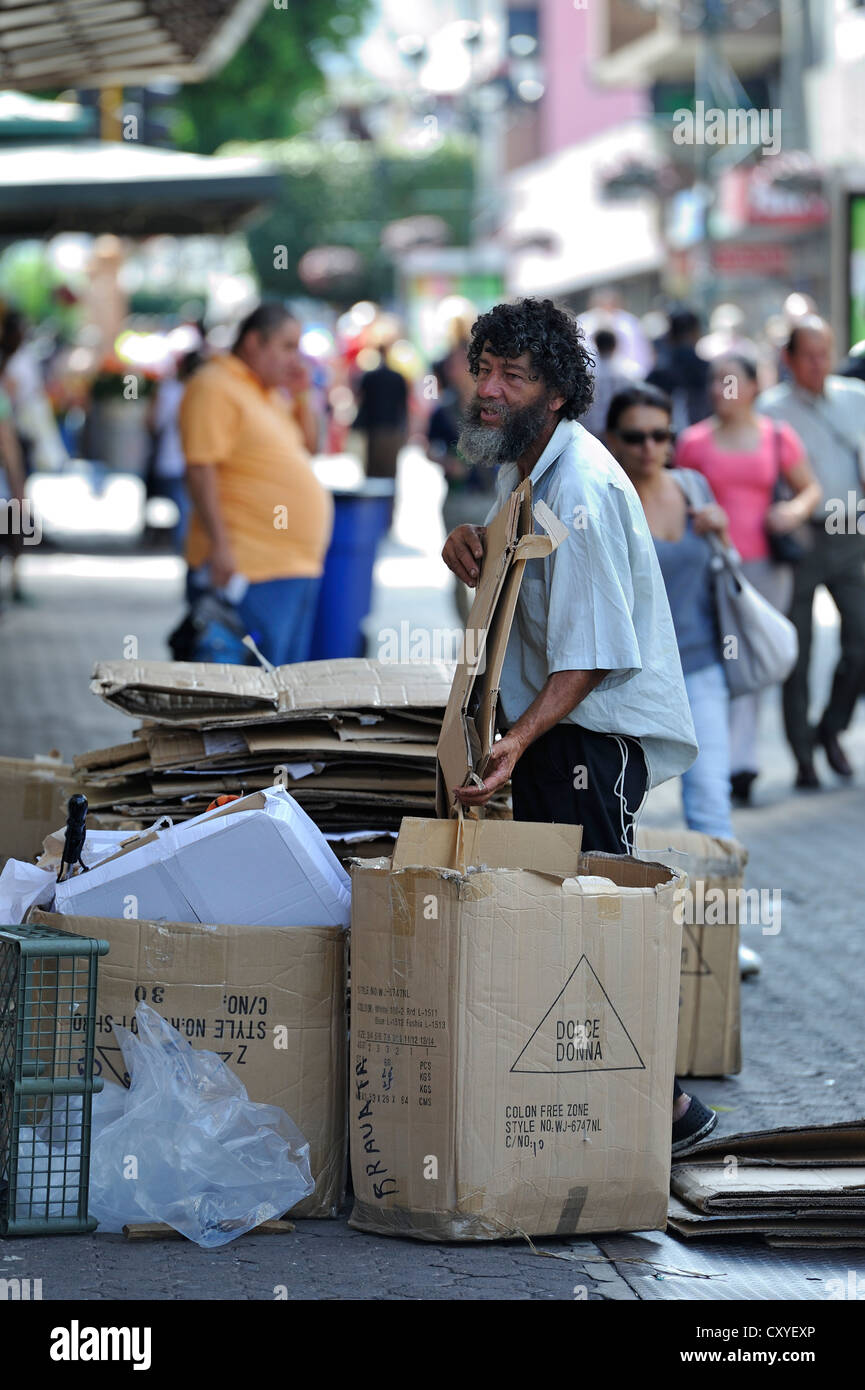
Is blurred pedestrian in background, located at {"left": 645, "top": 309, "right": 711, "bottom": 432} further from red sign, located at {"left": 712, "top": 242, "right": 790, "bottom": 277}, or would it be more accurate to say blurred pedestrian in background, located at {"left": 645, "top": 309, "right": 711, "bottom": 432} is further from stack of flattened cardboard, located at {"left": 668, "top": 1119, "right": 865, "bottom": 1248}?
red sign, located at {"left": 712, "top": 242, "right": 790, "bottom": 277}

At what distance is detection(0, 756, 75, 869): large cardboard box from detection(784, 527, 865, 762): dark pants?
194 inches

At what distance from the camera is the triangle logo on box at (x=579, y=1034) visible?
13.1 feet

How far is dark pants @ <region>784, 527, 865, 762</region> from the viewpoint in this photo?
31.2ft

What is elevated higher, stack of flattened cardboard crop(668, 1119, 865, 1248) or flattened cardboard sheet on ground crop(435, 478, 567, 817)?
flattened cardboard sheet on ground crop(435, 478, 567, 817)

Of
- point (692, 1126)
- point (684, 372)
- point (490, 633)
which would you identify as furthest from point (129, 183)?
point (692, 1126)

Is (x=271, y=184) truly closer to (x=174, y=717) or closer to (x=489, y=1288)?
(x=174, y=717)

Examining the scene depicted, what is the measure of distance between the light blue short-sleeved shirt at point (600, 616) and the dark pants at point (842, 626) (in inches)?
199

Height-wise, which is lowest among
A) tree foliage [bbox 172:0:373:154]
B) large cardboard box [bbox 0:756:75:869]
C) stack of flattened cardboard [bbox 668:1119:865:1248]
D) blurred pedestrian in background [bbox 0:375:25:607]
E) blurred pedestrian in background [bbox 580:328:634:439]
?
stack of flattened cardboard [bbox 668:1119:865:1248]

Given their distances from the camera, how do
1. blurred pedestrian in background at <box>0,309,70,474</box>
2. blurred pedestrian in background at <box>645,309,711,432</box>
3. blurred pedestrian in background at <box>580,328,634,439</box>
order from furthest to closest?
blurred pedestrian in background at <box>0,309,70,474</box> < blurred pedestrian in background at <box>645,309,711,432</box> < blurred pedestrian in background at <box>580,328,634,439</box>

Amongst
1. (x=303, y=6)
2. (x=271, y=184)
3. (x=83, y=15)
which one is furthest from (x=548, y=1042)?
(x=303, y=6)

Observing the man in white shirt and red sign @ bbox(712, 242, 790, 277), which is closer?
the man in white shirt

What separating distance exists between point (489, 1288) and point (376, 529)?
253 inches

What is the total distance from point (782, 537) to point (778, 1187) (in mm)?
4856

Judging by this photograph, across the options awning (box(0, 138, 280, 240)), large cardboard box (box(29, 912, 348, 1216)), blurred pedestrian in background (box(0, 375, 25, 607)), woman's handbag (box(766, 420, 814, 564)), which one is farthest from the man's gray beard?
awning (box(0, 138, 280, 240))
